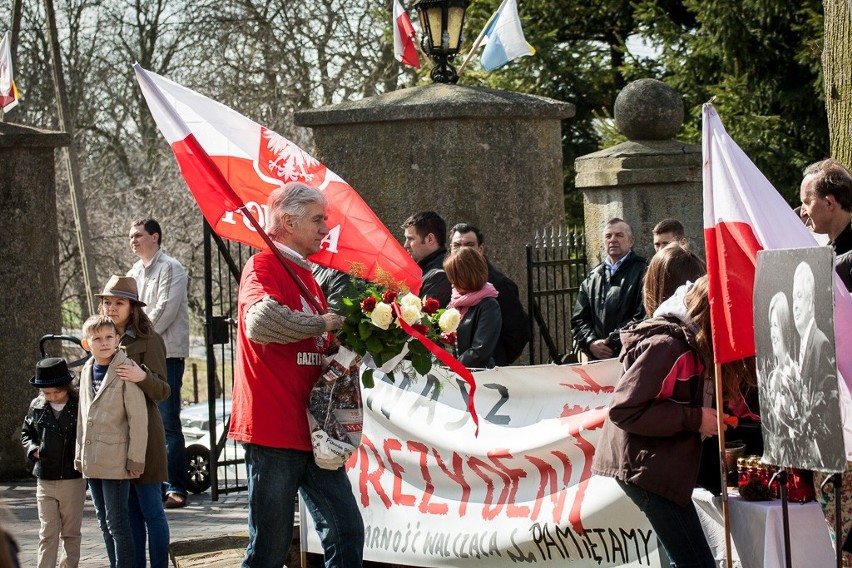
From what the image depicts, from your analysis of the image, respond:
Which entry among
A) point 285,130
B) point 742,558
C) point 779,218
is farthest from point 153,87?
point 285,130

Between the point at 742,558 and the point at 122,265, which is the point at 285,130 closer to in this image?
the point at 122,265

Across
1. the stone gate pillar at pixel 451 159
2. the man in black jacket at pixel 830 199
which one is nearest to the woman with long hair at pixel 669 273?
the man in black jacket at pixel 830 199

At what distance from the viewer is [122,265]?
87.4ft

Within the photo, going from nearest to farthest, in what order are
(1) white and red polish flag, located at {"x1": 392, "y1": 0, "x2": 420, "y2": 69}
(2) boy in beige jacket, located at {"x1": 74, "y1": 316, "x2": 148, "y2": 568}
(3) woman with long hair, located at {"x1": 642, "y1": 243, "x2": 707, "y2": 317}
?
(3) woman with long hair, located at {"x1": 642, "y1": 243, "x2": 707, "y2": 317} < (2) boy in beige jacket, located at {"x1": 74, "y1": 316, "x2": 148, "y2": 568} < (1) white and red polish flag, located at {"x1": 392, "y1": 0, "x2": 420, "y2": 69}

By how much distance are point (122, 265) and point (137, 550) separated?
66.1 feet

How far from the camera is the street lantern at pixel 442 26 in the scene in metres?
10.3

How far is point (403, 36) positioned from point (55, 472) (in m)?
5.54

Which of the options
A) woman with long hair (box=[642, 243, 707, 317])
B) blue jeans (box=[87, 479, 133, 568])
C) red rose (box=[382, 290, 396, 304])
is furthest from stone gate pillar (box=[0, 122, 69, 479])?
woman with long hair (box=[642, 243, 707, 317])

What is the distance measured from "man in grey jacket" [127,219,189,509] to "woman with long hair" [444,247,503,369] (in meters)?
2.82

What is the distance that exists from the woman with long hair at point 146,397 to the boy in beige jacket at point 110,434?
93 millimetres

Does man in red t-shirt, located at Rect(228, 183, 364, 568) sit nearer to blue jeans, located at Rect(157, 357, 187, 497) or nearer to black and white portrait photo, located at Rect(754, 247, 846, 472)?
black and white portrait photo, located at Rect(754, 247, 846, 472)

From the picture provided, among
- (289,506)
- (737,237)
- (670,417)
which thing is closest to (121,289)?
(289,506)

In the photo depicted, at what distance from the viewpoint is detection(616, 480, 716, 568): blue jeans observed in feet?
16.3

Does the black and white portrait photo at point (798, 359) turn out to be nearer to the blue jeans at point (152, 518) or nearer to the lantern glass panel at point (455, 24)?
the blue jeans at point (152, 518)
